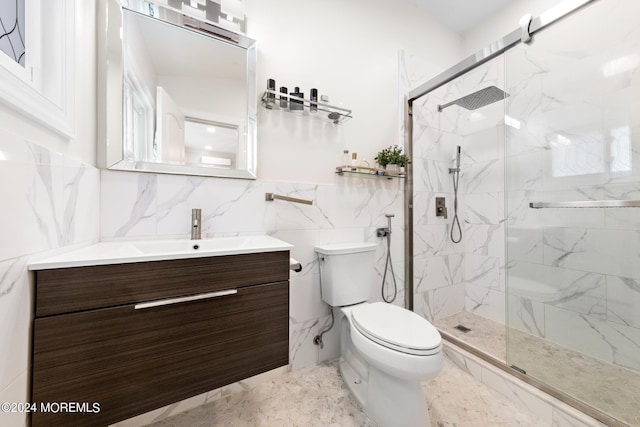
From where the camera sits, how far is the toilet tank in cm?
143

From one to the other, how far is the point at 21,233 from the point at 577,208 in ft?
7.91

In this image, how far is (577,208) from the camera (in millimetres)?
1381

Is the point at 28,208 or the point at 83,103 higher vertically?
the point at 83,103

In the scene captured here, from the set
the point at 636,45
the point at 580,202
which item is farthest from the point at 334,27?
the point at 580,202

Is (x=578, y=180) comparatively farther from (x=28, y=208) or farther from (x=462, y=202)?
(x=28, y=208)

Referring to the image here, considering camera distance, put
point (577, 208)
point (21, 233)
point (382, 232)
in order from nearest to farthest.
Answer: point (21, 233) < point (577, 208) < point (382, 232)

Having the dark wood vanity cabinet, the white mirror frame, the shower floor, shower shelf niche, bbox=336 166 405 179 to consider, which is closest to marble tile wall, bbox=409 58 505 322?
shower shelf niche, bbox=336 166 405 179

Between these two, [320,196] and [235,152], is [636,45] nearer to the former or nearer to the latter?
[320,196]

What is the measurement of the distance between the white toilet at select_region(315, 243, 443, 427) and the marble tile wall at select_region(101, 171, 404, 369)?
→ 124 mm

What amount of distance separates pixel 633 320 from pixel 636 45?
4.55 feet

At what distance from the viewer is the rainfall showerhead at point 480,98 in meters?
1.74

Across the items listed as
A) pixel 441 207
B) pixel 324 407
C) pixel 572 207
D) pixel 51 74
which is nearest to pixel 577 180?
pixel 572 207

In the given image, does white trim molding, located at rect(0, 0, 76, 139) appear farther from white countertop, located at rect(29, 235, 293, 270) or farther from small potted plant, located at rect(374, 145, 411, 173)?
small potted plant, located at rect(374, 145, 411, 173)

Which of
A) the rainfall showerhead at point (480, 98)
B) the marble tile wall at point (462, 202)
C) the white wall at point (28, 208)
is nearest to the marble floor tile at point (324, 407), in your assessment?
the marble tile wall at point (462, 202)
